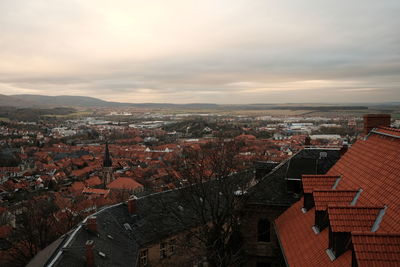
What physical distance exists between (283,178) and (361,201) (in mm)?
8909

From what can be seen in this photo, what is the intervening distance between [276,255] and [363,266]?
11566 millimetres

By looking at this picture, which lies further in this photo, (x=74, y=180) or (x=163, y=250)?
(x=74, y=180)

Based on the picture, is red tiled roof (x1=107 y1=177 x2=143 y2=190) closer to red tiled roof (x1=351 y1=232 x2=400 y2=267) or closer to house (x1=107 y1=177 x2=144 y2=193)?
house (x1=107 y1=177 x2=144 y2=193)

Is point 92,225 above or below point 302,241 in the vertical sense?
below

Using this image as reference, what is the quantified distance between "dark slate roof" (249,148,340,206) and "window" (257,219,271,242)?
49.5 inches

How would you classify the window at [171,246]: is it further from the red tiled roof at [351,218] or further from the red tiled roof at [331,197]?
the red tiled roof at [351,218]

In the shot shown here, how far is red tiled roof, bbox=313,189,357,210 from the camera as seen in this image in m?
11.2

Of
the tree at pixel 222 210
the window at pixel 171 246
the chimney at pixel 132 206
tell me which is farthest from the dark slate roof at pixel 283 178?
the chimney at pixel 132 206

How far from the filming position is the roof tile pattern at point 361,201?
29.7ft

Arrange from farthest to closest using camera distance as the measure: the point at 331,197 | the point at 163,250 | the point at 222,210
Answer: the point at 163,250, the point at 222,210, the point at 331,197

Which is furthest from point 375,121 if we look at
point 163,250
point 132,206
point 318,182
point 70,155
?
point 70,155

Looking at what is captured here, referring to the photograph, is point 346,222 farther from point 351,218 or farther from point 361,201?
point 361,201

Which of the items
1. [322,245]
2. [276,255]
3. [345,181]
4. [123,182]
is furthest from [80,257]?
[123,182]

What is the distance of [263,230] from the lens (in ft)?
61.0
